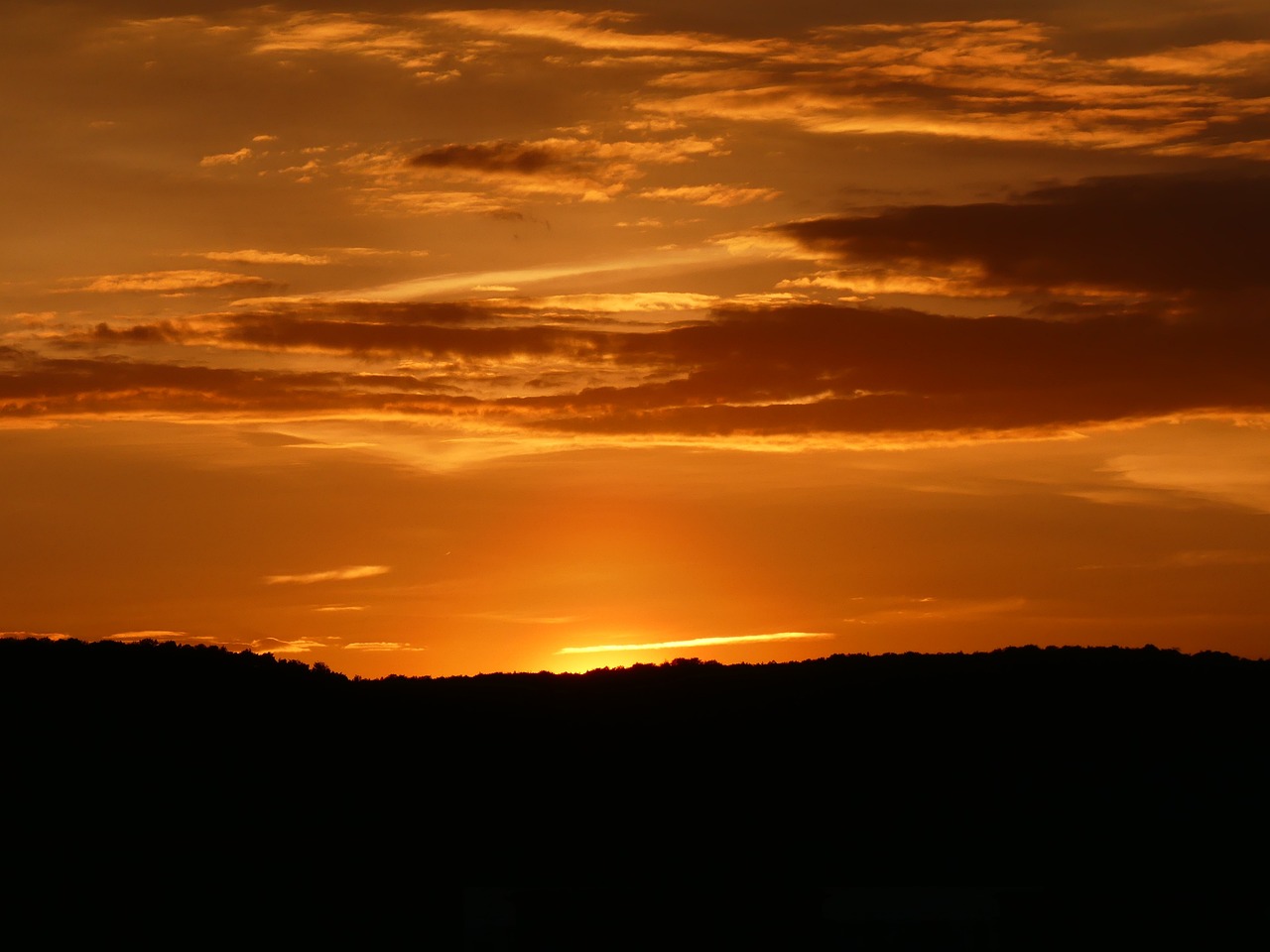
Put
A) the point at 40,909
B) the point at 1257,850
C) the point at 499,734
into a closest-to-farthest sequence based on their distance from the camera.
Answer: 1. the point at 40,909
2. the point at 1257,850
3. the point at 499,734

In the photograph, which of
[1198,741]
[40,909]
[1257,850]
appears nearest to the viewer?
[40,909]

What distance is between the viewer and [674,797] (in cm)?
3828

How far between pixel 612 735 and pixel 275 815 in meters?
8.42

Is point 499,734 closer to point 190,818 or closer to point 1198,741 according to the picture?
point 190,818

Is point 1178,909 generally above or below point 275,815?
below

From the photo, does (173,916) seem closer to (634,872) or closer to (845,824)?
(634,872)

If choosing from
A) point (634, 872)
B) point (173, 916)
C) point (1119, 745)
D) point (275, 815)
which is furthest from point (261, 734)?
point (1119, 745)

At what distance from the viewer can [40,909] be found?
105 feet

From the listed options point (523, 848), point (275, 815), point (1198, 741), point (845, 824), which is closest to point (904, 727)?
point (845, 824)

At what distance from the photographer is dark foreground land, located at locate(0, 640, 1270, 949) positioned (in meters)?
33.1

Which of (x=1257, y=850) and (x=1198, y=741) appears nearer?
(x=1257, y=850)

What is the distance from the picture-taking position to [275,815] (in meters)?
36.6

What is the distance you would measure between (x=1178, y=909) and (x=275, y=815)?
1860 centimetres

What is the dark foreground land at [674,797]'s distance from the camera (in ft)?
108
